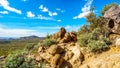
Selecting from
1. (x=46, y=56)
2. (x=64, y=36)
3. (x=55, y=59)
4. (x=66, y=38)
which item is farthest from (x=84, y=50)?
(x=64, y=36)

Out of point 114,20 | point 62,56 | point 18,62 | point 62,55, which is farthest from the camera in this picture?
point 114,20

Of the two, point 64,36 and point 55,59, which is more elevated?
point 64,36

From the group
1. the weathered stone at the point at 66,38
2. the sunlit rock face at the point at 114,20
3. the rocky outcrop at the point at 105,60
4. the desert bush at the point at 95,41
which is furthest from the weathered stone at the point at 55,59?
the sunlit rock face at the point at 114,20

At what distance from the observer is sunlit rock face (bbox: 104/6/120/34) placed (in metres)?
22.4

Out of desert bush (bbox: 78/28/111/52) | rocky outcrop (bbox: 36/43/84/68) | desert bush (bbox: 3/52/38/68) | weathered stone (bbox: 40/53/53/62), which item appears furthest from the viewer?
weathered stone (bbox: 40/53/53/62)

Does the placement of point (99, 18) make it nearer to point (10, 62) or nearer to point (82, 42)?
point (82, 42)

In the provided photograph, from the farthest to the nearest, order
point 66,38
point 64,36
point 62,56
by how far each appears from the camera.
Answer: point 64,36 < point 66,38 < point 62,56

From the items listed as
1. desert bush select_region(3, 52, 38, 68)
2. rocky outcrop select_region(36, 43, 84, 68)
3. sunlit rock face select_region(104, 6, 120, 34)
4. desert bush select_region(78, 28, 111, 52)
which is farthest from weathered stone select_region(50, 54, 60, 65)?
sunlit rock face select_region(104, 6, 120, 34)

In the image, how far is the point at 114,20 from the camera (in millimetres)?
22859

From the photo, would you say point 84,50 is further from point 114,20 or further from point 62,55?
point 114,20

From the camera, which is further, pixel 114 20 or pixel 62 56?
pixel 114 20

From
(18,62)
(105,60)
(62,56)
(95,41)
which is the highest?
(95,41)

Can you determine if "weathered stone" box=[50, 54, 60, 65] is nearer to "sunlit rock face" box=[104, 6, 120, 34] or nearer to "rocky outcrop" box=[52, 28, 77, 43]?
"rocky outcrop" box=[52, 28, 77, 43]

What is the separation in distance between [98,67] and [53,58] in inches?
193
